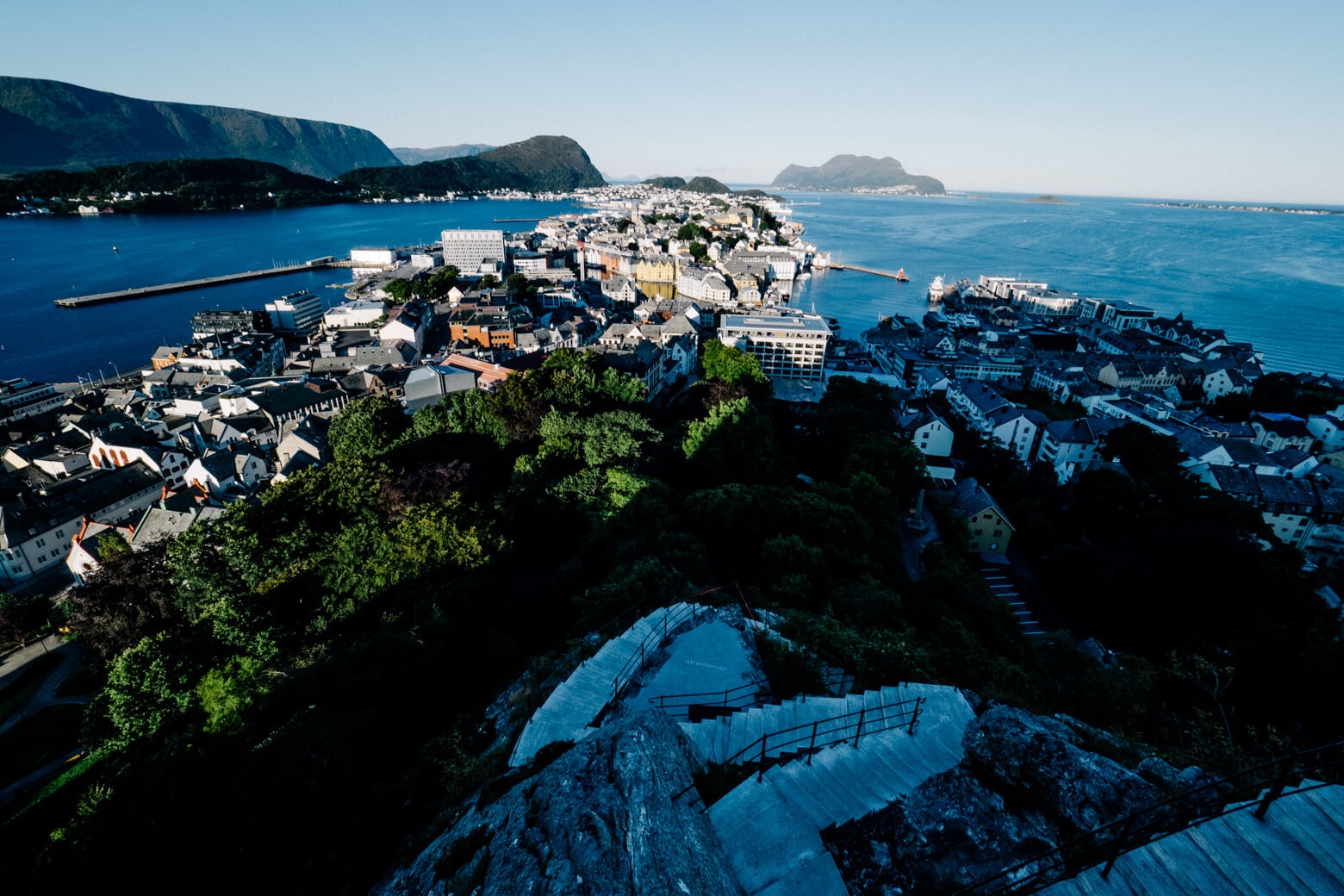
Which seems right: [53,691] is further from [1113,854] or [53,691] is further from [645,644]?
[1113,854]

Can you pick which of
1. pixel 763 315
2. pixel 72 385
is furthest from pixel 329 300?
pixel 763 315

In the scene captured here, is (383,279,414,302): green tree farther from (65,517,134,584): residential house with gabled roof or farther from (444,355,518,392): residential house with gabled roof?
(65,517,134,584): residential house with gabled roof

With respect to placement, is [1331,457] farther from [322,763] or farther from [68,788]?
[68,788]

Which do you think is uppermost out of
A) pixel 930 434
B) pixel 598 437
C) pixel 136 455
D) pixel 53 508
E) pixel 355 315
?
pixel 598 437

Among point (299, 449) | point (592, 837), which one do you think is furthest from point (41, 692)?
point (592, 837)

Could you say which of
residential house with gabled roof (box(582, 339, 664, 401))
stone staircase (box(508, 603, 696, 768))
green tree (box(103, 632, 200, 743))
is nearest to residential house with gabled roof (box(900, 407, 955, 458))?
residential house with gabled roof (box(582, 339, 664, 401))
